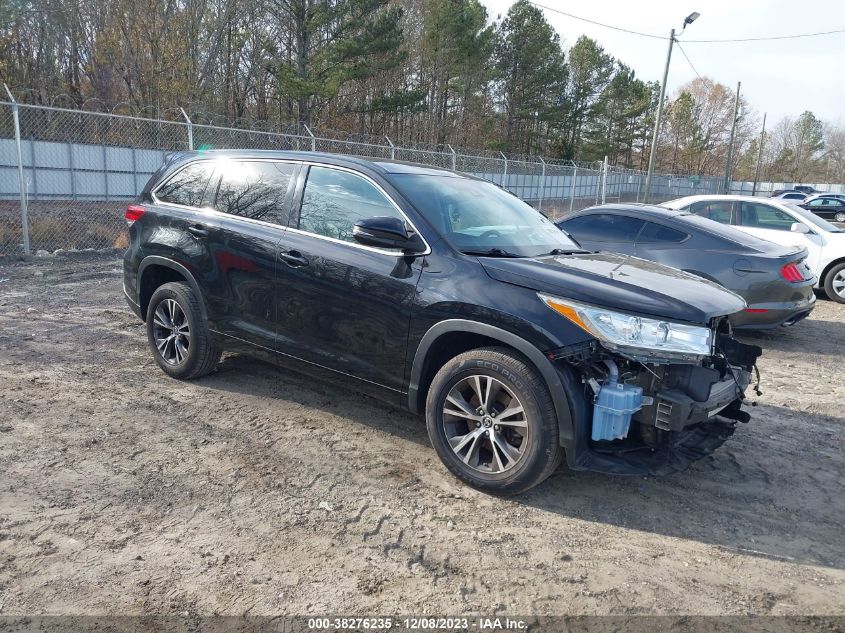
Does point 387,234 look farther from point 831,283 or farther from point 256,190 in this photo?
point 831,283

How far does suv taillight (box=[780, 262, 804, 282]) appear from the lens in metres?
6.88

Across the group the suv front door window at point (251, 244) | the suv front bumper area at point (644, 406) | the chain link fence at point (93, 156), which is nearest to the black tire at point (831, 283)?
the suv front bumper area at point (644, 406)

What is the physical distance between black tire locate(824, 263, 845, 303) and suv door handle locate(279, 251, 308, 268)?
917 cm

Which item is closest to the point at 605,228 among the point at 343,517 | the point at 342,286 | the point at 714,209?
the point at 714,209

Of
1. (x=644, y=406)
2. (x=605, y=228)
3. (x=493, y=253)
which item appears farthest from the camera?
(x=605, y=228)

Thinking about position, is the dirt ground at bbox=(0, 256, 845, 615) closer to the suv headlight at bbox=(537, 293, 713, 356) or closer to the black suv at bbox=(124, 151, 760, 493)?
the black suv at bbox=(124, 151, 760, 493)

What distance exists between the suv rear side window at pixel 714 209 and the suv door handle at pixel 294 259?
7569mm

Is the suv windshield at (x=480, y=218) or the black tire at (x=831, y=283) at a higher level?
the suv windshield at (x=480, y=218)

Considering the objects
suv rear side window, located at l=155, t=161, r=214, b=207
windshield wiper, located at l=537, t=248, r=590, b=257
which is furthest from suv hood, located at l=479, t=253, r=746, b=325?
suv rear side window, located at l=155, t=161, r=214, b=207

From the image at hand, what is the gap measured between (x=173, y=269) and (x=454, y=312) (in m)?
2.65

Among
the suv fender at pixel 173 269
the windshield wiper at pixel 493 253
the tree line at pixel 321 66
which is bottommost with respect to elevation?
the suv fender at pixel 173 269

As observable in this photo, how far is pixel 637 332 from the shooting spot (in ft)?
10.5

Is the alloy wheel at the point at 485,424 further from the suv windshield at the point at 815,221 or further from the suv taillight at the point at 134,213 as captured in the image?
the suv windshield at the point at 815,221

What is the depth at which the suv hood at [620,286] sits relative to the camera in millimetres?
3270
